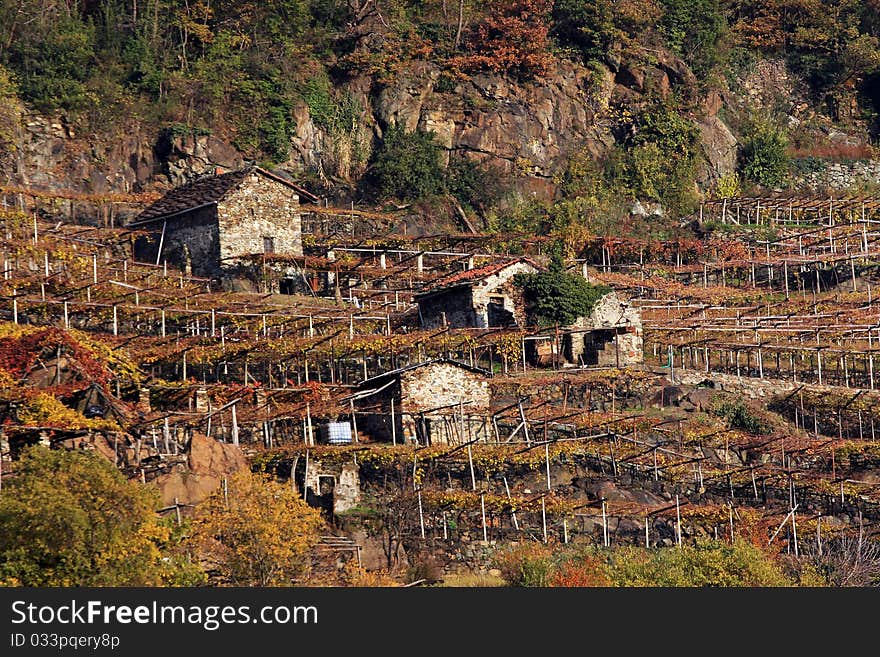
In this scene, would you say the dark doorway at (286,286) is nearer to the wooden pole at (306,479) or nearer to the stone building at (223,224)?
the stone building at (223,224)

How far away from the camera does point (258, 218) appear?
63781 millimetres

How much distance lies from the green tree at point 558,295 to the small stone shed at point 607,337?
0.34 meters

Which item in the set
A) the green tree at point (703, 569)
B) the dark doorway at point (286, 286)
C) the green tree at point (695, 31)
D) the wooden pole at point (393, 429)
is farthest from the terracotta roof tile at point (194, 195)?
the green tree at point (695, 31)

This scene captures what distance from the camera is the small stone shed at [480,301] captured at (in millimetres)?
57906

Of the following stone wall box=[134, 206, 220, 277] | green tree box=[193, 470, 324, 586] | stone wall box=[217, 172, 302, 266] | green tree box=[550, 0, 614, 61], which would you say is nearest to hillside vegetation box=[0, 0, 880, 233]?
green tree box=[550, 0, 614, 61]

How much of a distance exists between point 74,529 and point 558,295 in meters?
26.6

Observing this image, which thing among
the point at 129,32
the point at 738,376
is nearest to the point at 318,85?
the point at 129,32

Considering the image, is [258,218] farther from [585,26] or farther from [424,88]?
[585,26]

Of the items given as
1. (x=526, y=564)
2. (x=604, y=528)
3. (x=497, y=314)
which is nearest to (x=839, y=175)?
(x=497, y=314)

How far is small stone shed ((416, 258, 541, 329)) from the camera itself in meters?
57.9

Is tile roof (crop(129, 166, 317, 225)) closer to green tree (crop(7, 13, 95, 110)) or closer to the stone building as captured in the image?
the stone building

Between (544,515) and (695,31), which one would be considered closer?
(544,515)

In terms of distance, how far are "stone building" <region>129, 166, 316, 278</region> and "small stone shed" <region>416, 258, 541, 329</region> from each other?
7.65 meters

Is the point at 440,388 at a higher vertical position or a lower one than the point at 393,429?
higher
